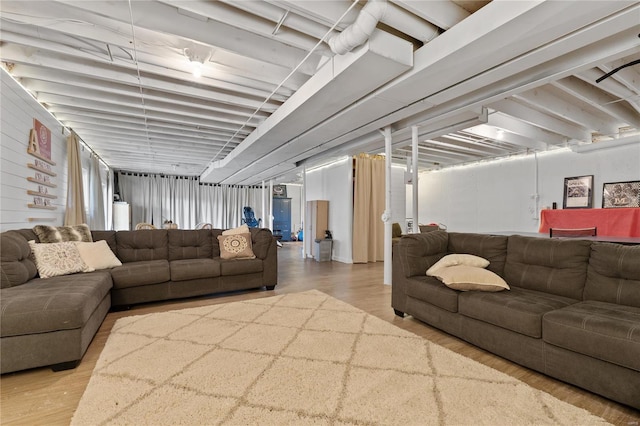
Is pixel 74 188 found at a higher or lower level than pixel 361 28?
lower

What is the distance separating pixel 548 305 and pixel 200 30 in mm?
3554

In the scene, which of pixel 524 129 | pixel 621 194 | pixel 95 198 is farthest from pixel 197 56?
pixel 621 194

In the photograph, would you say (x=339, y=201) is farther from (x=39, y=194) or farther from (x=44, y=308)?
(x=44, y=308)

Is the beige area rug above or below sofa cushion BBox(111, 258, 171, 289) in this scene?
below

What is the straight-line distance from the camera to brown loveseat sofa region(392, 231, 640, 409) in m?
1.59

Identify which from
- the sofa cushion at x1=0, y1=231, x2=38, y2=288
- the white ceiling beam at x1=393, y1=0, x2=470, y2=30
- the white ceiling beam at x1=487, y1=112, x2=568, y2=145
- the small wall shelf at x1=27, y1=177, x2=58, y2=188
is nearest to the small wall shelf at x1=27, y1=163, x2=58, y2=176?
the small wall shelf at x1=27, y1=177, x2=58, y2=188

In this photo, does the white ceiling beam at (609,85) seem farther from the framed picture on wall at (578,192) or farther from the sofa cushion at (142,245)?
the sofa cushion at (142,245)

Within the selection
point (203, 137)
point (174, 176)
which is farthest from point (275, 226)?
point (203, 137)

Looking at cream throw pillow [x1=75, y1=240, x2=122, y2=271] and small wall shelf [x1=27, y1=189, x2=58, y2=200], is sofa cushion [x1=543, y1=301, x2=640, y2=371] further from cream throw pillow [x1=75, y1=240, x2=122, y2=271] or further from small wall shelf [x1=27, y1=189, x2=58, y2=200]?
small wall shelf [x1=27, y1=189, x2=58, y2=200]

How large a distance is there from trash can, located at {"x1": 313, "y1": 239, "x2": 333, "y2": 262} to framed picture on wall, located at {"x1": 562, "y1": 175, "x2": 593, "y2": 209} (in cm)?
544

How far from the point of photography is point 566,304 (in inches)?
81.1

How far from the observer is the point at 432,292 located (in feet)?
8.62

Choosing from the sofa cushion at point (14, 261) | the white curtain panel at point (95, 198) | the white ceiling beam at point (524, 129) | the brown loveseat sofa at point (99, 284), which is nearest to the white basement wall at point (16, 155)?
the brown loveseat sofa at point (99, 284)

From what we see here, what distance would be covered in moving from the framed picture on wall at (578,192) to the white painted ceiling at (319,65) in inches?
39.9
